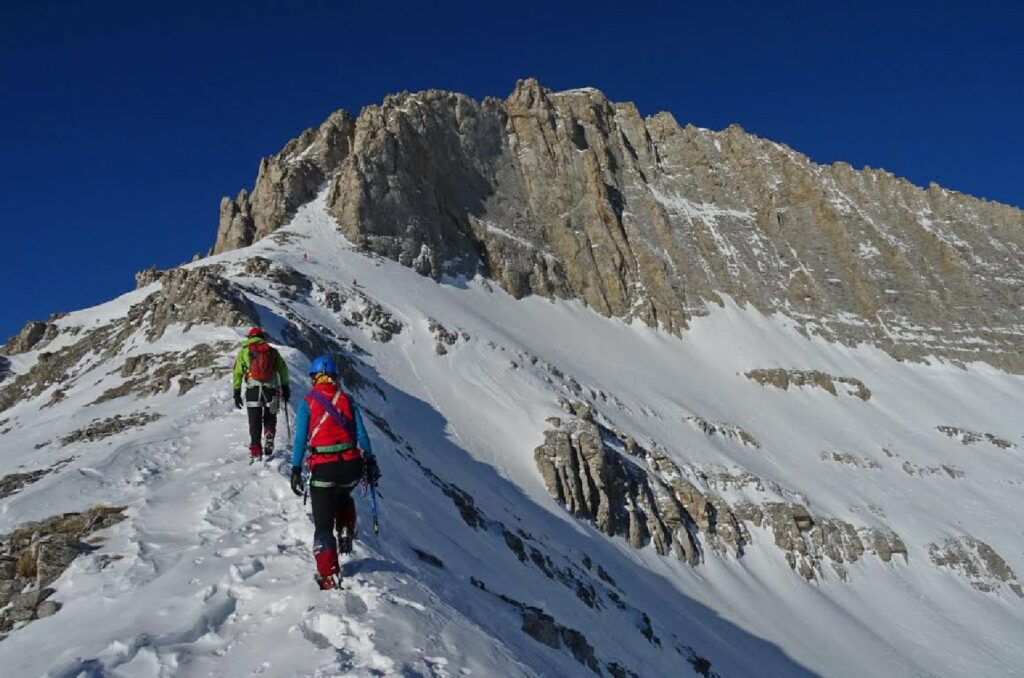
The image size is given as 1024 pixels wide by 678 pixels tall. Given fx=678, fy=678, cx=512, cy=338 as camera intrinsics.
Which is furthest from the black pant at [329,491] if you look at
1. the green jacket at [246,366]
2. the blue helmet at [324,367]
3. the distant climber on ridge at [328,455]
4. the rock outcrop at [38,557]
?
the green jacket at [246,366]

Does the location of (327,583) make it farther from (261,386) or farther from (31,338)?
(31,338)

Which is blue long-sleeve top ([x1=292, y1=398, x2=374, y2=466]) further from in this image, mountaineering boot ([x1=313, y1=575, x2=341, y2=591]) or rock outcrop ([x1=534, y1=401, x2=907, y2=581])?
rock outcrop ([x1=534, y1=401, x2=907, y2=581])

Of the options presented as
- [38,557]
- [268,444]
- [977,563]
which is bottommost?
[38,557]

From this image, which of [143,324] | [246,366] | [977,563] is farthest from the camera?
[977,563]

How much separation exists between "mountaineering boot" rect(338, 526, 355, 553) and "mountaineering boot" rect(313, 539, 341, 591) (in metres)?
0.74

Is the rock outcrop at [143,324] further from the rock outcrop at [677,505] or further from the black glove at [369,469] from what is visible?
the black glove at [369,469]

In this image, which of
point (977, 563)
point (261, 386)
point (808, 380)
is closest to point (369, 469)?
point (261, 386)

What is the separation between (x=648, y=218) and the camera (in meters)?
97.9

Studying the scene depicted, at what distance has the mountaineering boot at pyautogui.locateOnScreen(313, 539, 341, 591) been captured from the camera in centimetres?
767

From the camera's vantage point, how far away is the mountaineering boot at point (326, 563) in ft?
25.2

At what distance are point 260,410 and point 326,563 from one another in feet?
18.4

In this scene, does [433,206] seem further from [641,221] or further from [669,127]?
[669,127]

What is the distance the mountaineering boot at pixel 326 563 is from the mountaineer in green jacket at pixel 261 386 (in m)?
5.30

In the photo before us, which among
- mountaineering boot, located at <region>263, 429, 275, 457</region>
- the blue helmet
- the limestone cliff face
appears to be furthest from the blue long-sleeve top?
the limestone cliff face
